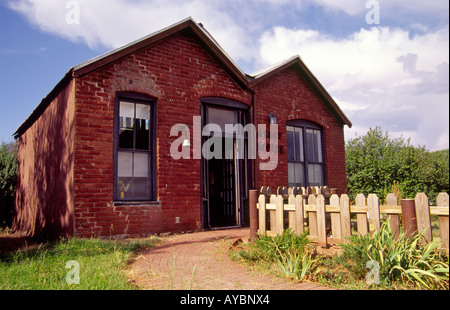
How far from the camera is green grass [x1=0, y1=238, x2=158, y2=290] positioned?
3633mm

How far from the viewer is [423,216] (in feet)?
13.6

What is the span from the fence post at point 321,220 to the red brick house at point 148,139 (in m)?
3.47

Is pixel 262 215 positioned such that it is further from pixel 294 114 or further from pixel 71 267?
pixel 294 114

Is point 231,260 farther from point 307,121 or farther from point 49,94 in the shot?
point 307,121

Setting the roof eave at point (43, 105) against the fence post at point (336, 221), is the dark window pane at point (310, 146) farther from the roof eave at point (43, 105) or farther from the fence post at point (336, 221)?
the roof eave at point (43, 105)

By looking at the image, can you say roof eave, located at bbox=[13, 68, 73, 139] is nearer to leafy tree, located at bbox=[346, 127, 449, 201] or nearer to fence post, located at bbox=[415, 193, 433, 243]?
fence post, located at bbox=[415, 193, 433, 243]

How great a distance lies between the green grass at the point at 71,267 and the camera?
363cm

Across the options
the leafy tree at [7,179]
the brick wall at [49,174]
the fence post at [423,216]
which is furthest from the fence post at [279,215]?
the leafy tree at [7,179]

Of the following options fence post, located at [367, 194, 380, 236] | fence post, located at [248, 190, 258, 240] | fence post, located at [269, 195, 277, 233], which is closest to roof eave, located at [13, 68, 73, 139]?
fence post, located at [248, 190, 258, 240]

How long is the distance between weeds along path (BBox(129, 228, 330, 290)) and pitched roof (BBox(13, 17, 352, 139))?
13.4 ft

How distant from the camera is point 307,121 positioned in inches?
437

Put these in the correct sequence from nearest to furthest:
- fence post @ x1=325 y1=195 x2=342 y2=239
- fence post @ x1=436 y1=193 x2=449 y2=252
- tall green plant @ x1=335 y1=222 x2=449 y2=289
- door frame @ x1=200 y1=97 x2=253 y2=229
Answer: tall green plant @ x1=335 y1=222 x2=449 y2=289
fence post @ x1=436 y1=193 x2=449 y2=252
fence post @ x1=325 y1=195 x2=342 y2=239
door frame @ x1=200 y1=97 x2=253 y2=229

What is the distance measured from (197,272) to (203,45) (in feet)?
20.7

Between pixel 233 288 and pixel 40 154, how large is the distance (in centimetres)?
808
